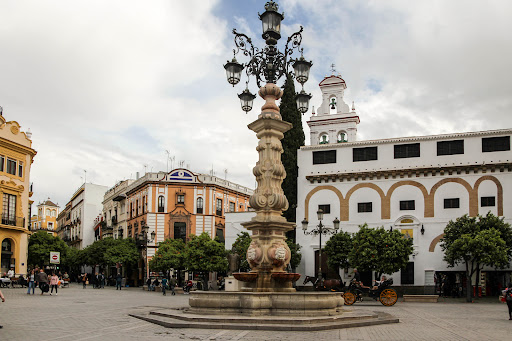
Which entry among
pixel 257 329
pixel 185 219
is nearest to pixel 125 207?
pixel 185 219

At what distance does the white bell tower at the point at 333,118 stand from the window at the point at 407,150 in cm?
1612

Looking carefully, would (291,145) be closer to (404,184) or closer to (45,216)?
(404,184)

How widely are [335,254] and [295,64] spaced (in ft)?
65.9

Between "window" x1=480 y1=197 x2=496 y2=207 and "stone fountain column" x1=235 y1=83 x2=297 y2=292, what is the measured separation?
22860 millimetres

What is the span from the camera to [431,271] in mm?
36375

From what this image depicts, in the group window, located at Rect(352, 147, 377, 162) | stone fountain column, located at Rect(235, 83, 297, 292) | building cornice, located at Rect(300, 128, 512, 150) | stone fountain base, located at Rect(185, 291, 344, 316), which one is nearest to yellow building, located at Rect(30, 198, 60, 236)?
building cornice, located at Rect(300, 128, 512, 150)

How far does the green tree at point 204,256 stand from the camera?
131 ft

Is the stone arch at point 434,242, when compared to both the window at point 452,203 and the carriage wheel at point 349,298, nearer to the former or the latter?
the window at point 452,203

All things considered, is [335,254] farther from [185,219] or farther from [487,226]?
[185,219]

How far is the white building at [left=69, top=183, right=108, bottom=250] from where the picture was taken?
83.0m

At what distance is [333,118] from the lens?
185 feet

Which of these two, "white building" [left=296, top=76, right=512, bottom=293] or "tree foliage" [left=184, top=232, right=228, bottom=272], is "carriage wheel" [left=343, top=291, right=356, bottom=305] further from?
"tree foliage" [left=184, top=232, right=228, bottom=272]

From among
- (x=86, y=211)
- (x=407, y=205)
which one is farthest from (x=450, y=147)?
(x=86, y=211)

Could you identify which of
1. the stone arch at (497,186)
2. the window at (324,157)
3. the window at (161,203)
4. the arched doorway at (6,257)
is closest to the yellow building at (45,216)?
the window at (161,203)
